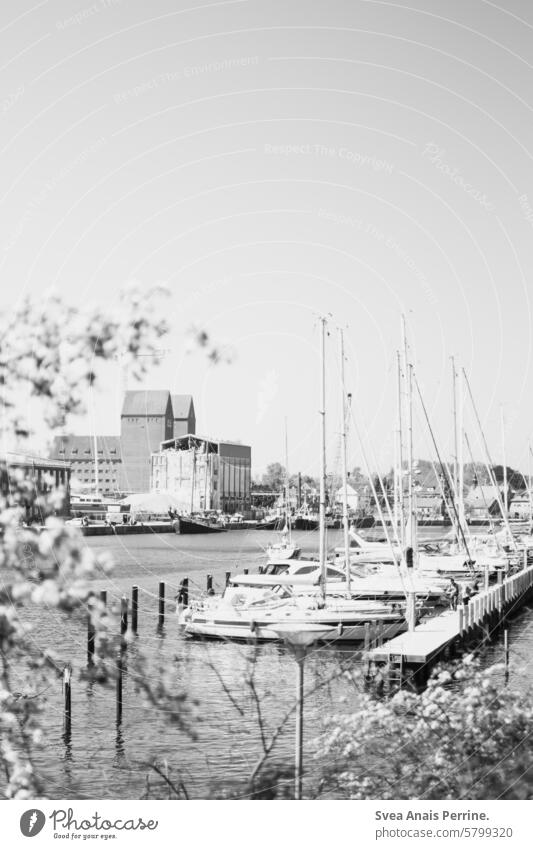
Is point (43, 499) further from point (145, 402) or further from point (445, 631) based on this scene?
point (445, 631)

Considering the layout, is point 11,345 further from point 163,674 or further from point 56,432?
point 163,674

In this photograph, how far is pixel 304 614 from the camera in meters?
16.2

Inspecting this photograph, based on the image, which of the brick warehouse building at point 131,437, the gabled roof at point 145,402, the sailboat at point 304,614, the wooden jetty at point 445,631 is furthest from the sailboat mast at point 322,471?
the gabled roof at point 145,402

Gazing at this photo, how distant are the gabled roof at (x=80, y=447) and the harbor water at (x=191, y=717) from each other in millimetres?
532

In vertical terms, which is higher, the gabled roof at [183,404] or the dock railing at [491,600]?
the gabled roof at [183,404]

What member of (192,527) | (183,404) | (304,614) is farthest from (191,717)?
(192,527)

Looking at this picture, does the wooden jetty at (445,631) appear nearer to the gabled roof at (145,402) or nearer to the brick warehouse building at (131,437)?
the brick warehouse building at (131,437)

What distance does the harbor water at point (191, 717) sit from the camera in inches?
256

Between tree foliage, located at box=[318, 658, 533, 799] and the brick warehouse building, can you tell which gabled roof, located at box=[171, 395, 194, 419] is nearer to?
the brick warehouse building

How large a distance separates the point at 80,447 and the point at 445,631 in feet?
39.0

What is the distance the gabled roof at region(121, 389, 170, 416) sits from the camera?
5.91 metres

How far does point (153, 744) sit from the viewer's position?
32.1ft
